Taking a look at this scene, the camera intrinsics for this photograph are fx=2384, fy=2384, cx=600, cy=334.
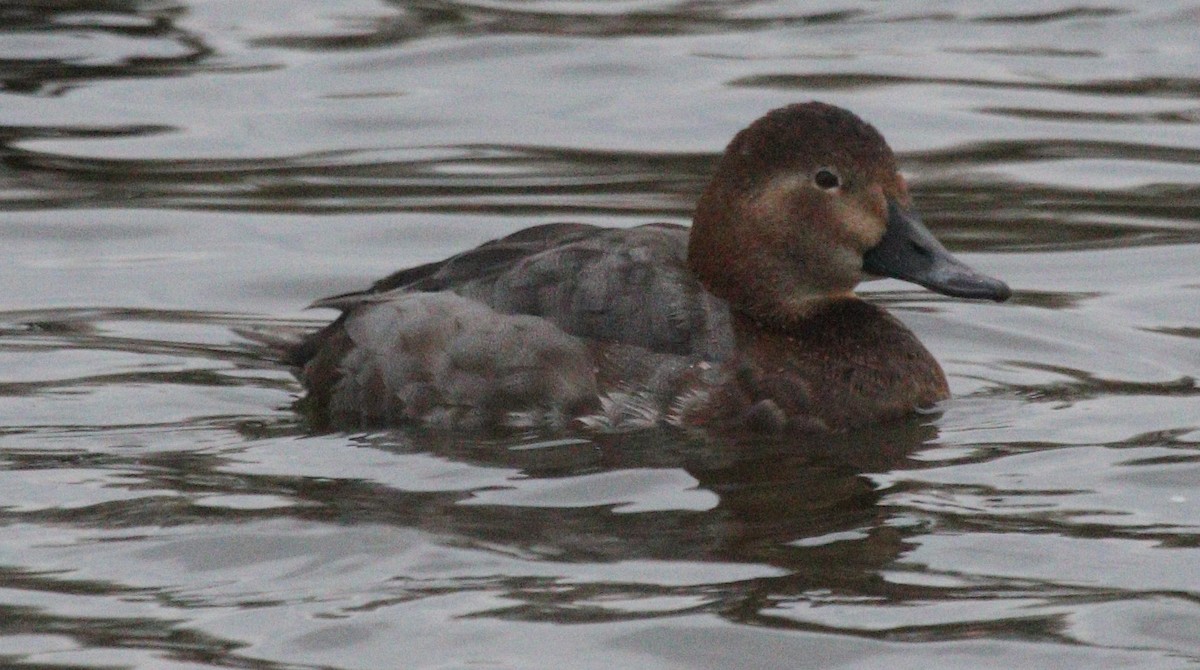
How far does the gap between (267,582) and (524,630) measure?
697mm

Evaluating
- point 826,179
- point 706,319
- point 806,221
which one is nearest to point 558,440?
point 706,319

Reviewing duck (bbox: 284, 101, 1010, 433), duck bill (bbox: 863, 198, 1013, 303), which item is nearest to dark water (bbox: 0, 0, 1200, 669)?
duck (bbox: 284, 101, 1010, 433)

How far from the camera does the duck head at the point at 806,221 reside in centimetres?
708

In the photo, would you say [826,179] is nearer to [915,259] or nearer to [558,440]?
[915,259]

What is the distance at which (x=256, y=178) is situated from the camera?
1060 cm

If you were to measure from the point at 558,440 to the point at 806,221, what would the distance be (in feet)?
3.33

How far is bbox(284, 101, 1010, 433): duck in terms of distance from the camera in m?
6.94

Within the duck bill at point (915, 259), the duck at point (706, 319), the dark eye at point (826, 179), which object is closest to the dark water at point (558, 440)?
the duck at point (706, 319)

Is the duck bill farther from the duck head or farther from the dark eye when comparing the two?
the dark eye

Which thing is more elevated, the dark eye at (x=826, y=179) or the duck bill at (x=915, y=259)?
the dark eye at (x=826, y=179)

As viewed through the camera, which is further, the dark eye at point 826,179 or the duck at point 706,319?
the dark eye at point 826,179

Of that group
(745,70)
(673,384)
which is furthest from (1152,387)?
(745,70)

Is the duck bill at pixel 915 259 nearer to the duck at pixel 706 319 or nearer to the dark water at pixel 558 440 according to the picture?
the duck at pixel 706 319

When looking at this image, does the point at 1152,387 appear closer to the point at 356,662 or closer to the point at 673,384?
the point at 673,384
